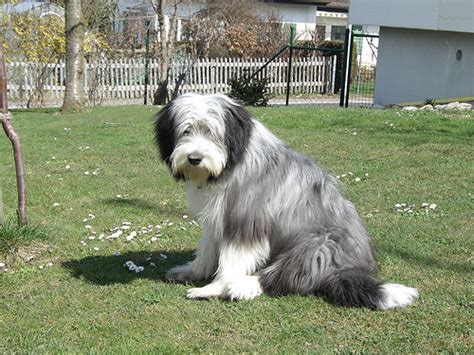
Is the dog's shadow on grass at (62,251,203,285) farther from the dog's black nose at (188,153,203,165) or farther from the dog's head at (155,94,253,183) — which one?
the dog's black nose at (188,153,203,165)

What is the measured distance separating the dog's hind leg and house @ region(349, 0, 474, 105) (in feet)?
43.6

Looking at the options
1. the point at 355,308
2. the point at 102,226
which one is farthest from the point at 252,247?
the point at 102,226

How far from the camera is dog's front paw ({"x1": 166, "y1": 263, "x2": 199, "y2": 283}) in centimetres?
467

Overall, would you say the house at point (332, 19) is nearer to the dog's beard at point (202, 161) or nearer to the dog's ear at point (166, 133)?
the dog's ear at point (166, 133)

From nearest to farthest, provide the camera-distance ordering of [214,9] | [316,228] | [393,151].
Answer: [316,228], [393,151], [214,9]

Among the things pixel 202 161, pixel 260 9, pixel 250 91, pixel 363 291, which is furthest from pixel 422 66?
pixel 202 161

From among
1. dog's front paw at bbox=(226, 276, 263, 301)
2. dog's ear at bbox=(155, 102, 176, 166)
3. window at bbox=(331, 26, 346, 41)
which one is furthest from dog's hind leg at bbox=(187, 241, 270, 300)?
→ window at bbox=(331, 26, 346, 41)

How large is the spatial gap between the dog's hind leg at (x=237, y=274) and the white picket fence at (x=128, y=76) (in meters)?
15.1

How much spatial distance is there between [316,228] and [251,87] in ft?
38.5

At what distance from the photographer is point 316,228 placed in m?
4.31

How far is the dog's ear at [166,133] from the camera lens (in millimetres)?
4090

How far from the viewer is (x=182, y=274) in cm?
471

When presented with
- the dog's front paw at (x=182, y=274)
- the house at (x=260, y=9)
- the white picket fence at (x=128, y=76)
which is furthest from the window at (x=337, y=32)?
the dog's front paw at (x=182, y=274)

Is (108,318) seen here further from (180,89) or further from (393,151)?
(180,89)
